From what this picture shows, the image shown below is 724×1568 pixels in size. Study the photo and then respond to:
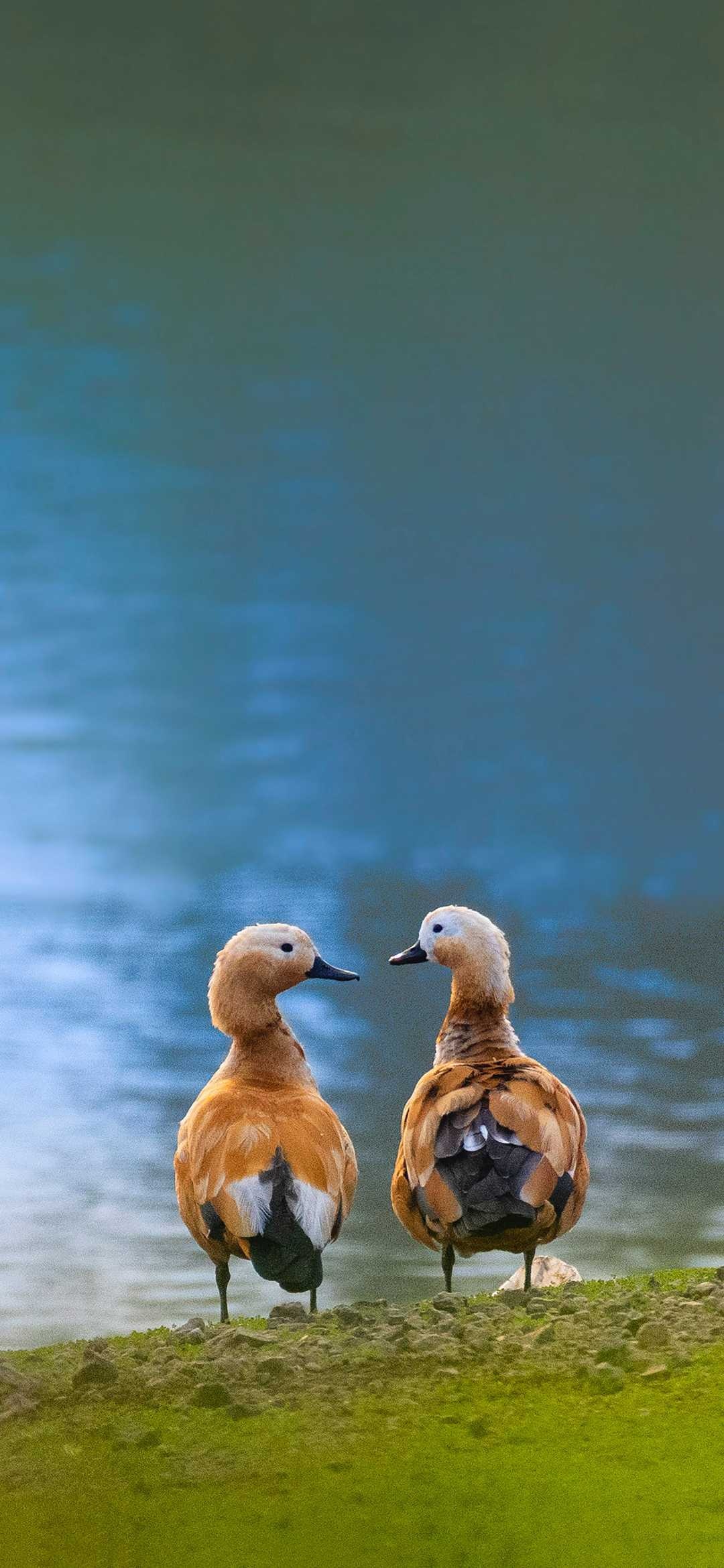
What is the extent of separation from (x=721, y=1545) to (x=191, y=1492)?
0.44m

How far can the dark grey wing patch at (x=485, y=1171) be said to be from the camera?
2.10 meters

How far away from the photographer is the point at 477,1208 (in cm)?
210

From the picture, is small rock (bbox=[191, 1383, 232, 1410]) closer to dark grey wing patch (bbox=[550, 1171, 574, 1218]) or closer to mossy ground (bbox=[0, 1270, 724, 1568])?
mossy ground (bbox=[0, 1270, 724, 1568])

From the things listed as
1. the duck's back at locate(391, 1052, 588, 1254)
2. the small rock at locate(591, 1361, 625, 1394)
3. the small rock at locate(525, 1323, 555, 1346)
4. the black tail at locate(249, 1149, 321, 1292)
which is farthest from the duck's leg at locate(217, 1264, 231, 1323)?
the small rock at locate(591, 1361, 625, 1394)

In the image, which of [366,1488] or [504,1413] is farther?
[504,1413]

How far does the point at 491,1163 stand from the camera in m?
2.12

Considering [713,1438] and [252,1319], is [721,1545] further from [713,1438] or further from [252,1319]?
[252,1319]

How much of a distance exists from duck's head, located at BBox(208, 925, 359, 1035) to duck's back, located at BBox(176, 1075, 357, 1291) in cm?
12

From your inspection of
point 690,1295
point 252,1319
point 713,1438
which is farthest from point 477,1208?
point 713,1438

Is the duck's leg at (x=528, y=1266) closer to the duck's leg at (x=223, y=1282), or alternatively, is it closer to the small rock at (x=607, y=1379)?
the duck's leg at (x=223, y=1282)

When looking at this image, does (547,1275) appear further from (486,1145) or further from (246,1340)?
(246,1340)

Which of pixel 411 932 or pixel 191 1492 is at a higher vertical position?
pixel 411 932

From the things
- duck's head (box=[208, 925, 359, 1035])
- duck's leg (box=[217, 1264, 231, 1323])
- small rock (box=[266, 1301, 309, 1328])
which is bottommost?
small rock (box=[266, 1301, 309, 1328])

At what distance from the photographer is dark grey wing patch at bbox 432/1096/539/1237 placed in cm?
210
